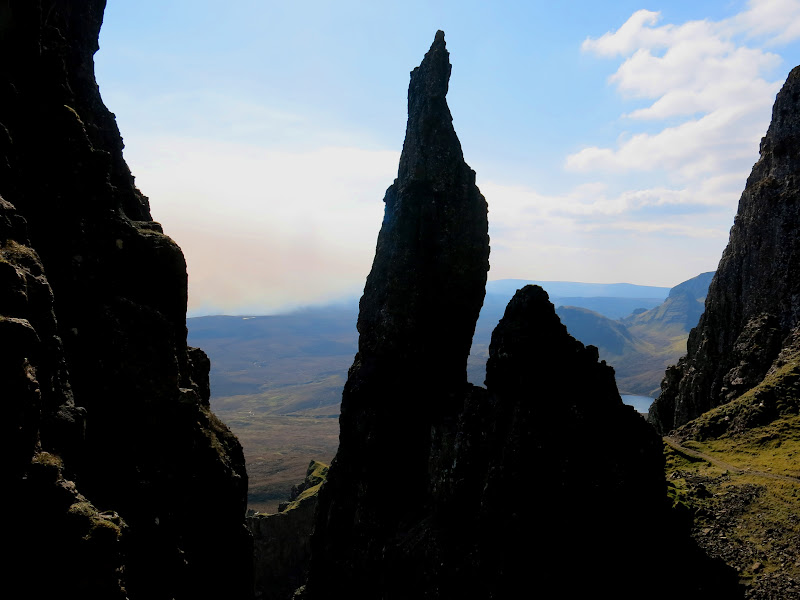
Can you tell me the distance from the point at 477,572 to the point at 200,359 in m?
29.3

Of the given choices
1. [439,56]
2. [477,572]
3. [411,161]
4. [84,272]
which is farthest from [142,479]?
[439,56]

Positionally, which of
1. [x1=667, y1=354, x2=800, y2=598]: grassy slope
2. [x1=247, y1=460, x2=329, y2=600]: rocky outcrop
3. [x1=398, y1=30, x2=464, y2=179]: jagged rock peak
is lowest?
[x1=247, y1=460, x2=329, y2=600]: rocky outcrop

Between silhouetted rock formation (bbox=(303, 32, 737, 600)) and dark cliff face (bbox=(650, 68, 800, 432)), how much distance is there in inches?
1967

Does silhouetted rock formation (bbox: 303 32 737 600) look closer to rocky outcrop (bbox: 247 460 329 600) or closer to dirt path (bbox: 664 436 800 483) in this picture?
dirt path (bbox: 664 436 800 483)

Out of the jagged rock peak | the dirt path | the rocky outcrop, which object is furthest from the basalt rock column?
the dirt path

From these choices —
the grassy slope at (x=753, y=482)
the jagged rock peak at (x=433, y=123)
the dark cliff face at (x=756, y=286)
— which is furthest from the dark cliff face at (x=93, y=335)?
the dark cliff face at (x=756, y=286)

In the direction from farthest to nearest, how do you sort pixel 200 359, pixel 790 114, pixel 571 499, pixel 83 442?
pixel 790 114
pixel 200 359
pixel 571 499
pixel 83 442

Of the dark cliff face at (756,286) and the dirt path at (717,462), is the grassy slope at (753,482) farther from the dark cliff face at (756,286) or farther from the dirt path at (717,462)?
the dark cliff face at (756,286)

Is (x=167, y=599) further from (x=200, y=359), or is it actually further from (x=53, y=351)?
(x=200, y=359)

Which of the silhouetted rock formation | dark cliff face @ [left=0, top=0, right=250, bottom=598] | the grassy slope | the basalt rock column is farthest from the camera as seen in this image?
the basalt rock column

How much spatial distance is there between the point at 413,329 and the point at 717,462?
41.7 metres

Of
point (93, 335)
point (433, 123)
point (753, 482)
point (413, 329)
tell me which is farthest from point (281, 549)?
point (433, 123)

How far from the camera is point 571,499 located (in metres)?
31.9

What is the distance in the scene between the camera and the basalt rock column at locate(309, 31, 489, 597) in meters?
45.7
